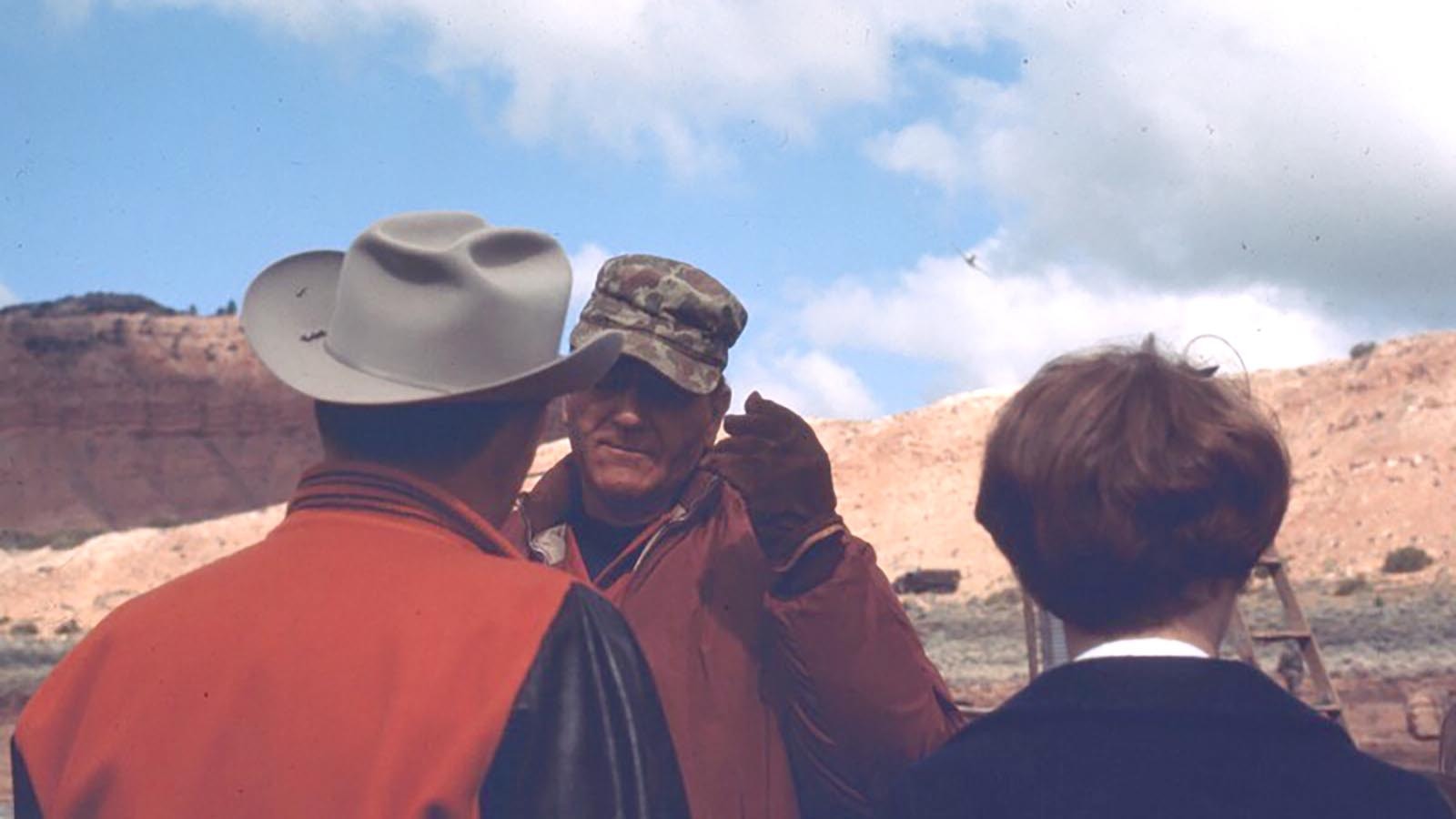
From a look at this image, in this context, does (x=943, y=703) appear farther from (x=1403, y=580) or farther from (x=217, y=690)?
(x=1403, y=580)

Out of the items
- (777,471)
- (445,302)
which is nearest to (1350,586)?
(777,471)

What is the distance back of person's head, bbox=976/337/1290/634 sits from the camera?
1.67 m

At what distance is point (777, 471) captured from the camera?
2.38m

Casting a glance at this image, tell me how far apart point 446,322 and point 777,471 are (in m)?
0.67

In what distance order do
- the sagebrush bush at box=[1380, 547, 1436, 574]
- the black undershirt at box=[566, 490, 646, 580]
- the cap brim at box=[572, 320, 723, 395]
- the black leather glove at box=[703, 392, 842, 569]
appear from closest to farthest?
the black leather glove at box=[703, 392, 842, 569] → the cap brim at box=[572, 320, 723, 395] → the black undershirt at box=[566, 490, 646, 580] → the sagebrush bush at box=[1380, 547, 1436, 574]

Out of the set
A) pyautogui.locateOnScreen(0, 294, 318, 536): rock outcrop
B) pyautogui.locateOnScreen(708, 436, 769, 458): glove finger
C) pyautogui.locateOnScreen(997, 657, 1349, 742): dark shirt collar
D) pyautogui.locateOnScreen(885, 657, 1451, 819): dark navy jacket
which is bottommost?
pyautogui.locateOnScreen(885, 657, 1451, 819): dark navy jacket

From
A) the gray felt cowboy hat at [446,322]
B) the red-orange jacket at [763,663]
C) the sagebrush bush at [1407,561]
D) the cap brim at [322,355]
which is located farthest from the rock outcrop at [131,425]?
the gray felt cowboy hat at [446,322]

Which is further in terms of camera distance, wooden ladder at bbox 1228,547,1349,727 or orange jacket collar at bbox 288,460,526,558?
wooden ladder at bbox 1228,547,1349,727

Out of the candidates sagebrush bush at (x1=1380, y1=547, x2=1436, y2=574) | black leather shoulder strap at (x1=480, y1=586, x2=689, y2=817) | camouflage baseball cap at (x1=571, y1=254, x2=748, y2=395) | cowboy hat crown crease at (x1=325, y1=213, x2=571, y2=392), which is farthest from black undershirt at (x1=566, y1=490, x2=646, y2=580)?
sagebrush bush at (x1=1380, y1=547, x2=1436, y2=574)

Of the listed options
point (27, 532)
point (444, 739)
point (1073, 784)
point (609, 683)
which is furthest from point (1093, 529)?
point (27, 532)

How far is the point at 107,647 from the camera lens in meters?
1.78

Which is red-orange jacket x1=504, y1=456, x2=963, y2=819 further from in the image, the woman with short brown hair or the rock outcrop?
the rock outcrop

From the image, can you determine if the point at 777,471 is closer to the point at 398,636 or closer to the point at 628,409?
the point at 628,409

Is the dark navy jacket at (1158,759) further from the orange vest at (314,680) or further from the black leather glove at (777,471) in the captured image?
the black leather glove at (777,471)
